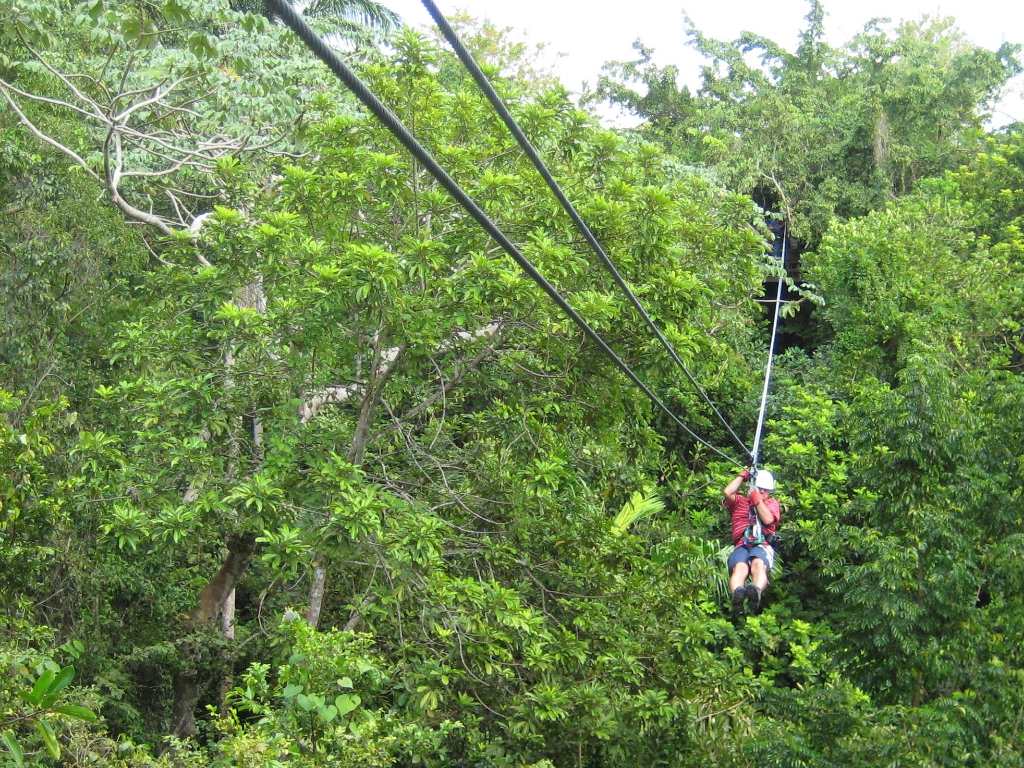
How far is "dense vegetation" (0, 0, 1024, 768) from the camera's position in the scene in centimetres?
604

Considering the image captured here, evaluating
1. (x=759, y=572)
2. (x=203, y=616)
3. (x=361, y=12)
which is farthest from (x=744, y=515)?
(x=361, y=12)

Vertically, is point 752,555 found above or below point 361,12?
below

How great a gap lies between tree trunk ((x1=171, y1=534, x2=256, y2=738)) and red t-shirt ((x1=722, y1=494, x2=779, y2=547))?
3523mm

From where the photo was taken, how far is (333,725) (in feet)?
17.8

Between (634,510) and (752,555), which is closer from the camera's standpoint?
(752,555)

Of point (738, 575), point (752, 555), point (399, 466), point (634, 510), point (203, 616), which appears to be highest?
point (634, 510)

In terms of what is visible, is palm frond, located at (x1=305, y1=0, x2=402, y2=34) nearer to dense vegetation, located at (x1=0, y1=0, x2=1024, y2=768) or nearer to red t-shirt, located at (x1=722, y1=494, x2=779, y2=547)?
dense vegetation, located at (x1=0, y1=0, x2=1024, y2=768)

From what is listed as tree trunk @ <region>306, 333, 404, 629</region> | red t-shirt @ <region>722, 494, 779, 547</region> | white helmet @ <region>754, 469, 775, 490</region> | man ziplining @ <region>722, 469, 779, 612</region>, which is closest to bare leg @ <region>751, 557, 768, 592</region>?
man ziplining @ <region>722, 469, 779, 612</region>

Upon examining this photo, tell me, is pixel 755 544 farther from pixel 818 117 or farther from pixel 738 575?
pixel 818 117

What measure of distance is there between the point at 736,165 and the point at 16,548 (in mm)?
13089

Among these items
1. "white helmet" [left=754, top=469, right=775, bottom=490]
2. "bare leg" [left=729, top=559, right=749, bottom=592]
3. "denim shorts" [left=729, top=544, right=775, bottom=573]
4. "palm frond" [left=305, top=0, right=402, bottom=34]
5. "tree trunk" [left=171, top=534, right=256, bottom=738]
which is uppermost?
"palm frond" [left=305, top=0, right=402, bottom=34]

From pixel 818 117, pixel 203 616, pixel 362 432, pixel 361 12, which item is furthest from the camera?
pixel 818 117

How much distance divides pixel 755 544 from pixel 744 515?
526 millimetres

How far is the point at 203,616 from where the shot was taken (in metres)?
8.42
